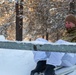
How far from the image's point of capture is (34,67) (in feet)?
13.3

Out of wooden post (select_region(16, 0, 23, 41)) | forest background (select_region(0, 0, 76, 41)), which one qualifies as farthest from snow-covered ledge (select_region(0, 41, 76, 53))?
wooden post (select_region(16, 0, 23, 41))

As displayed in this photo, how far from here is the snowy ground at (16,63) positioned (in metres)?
3.91

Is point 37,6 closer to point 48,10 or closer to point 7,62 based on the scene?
point 48,10

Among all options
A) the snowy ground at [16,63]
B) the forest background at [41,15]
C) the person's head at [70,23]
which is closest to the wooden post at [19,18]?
the forest background at [41,15]

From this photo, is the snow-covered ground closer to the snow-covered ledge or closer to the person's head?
the person's head

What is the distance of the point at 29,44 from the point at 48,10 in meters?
15.1

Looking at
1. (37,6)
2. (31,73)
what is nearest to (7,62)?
(31,73)

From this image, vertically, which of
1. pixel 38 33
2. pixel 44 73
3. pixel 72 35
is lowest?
pixel 38 33

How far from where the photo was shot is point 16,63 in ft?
13.4

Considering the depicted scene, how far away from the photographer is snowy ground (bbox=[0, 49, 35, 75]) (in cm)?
391

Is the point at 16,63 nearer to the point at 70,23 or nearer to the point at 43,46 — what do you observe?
the point at 70,23

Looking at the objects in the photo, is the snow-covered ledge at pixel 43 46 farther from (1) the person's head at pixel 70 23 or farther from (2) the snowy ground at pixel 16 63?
(1) the person's head at pixel 70 23

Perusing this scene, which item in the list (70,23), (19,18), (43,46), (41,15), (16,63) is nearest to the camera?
(43,46)

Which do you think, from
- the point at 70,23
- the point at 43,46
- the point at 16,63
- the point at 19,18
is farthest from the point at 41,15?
the point at 43,46
